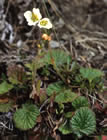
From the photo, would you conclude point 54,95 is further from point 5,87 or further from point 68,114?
point 5,87

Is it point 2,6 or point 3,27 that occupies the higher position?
point 2,6

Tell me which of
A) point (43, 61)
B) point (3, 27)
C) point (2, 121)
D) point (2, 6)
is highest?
point (2, 6)

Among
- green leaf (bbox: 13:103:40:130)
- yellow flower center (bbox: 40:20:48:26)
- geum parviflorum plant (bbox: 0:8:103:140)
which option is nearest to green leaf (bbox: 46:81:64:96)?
geum parviflorum plant (bbox: 0:8:103:140)

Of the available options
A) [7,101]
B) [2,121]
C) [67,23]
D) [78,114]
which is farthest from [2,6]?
[78,114]

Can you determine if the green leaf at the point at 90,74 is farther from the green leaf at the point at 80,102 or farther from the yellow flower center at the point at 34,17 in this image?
the yellow flower center at the point at 34,17

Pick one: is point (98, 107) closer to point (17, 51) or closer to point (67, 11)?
point (17, 51)

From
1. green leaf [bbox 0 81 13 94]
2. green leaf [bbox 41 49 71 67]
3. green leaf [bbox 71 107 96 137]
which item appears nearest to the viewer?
green leaf [bbox 71 107 96 137]

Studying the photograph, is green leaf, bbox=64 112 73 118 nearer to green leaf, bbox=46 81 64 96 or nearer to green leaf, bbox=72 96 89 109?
green leaf, bbox=72 96 89 109
